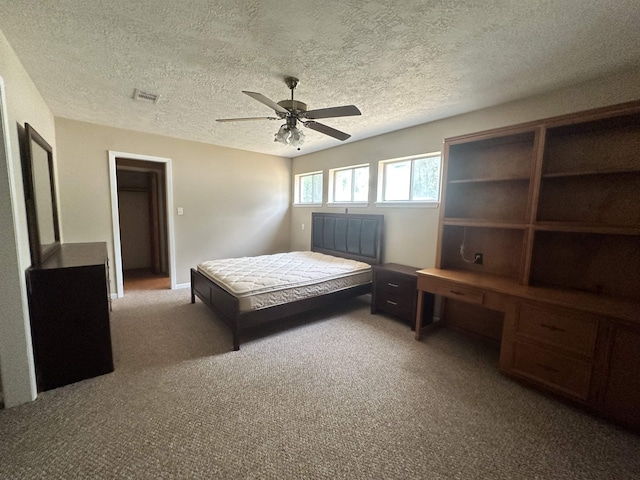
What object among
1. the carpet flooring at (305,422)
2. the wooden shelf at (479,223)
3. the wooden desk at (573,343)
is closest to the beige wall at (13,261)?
the carpet flooring at (305,422)

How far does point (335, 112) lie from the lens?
2.07 metres

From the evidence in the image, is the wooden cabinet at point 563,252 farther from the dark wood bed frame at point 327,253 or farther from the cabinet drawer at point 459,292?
the dark wood bed frame at point 327,253

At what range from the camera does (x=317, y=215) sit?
4.85 metres

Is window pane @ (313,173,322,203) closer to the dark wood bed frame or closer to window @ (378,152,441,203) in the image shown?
the dark wood bed frame

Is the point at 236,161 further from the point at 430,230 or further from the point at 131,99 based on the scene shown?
the point at 430,230

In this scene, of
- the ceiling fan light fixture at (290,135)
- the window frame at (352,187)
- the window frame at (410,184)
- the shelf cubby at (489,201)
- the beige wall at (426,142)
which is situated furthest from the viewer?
the window frame at (352,187)

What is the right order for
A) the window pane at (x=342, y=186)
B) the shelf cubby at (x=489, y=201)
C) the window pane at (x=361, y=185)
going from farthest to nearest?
the window pane at (x=342, y=186)
the window pane at (x=361, y=185)
the shelf cubby at (x=489, y=201)

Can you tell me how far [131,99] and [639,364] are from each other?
464cm

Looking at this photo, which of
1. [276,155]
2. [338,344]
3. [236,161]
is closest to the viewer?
[338,344]

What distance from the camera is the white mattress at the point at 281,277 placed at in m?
2.67

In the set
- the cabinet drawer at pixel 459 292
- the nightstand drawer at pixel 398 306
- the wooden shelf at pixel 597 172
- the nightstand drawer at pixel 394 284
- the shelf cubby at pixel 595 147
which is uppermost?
the shelf cubby at pixel 595 147

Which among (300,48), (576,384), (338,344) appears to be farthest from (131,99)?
(576,384)

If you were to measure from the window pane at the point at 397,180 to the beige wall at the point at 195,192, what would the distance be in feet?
8.09

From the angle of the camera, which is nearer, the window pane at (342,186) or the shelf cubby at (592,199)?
the shelf cubby at (592,199)
